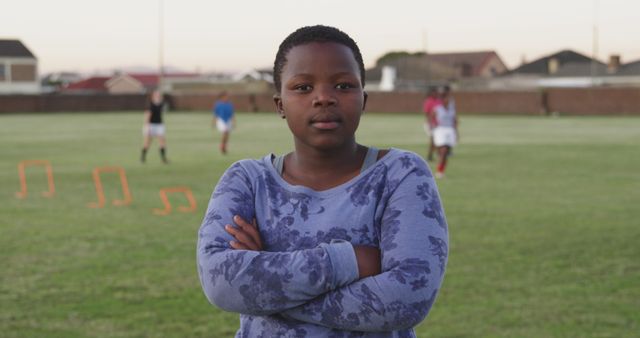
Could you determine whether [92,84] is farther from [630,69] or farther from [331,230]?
[331,230]

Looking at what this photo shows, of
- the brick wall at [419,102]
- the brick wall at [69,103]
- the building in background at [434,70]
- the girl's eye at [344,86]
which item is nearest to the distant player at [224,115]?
the girl's eye at [344,86]

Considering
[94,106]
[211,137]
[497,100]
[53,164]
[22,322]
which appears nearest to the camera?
→ [22,322]

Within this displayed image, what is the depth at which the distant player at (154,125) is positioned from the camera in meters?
22.0

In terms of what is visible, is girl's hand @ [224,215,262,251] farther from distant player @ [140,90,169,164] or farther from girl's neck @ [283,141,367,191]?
distant player @ [140,90,169,164]

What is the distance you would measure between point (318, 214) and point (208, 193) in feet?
42.1

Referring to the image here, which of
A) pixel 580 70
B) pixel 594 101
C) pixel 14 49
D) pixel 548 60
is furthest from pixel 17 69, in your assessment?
pixel 594 101

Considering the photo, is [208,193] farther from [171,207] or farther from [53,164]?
[53,164]

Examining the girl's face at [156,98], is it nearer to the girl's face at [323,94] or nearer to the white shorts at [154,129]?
the white shorts at [154,129]

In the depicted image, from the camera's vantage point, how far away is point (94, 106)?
70.5 meters

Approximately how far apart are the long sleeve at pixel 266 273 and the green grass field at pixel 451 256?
3.80 m

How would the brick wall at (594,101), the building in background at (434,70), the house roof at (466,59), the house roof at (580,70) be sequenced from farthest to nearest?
1. the house roof at (466,59)
2. the building in background at (434,70)
3. the house roof at (580,70)
4. the brick wall at (594,101)

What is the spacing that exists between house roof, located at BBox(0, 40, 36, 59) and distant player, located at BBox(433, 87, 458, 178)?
89173mm

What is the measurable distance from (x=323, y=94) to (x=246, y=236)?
0.46 meters

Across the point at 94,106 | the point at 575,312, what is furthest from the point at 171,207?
the point at 94,106
